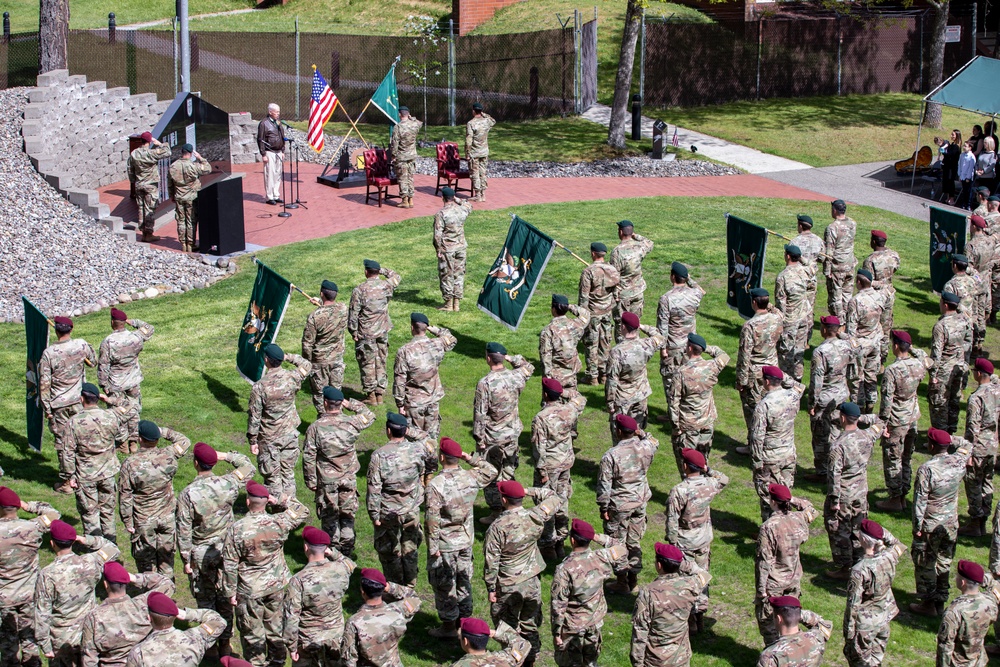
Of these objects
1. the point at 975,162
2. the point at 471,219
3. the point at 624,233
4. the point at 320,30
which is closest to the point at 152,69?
the point at 320,30

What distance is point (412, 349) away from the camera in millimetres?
15133

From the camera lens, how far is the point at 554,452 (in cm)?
1355

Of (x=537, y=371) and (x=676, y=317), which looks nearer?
(x=676, y=317)

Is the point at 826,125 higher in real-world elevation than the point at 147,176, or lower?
higher

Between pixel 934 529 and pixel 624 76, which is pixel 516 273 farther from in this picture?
pixel 624 76

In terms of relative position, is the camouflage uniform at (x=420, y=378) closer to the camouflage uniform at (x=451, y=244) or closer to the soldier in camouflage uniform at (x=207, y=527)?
the soldier in camouflage uniform at (x=207, y=527)

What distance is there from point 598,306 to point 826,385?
382cm

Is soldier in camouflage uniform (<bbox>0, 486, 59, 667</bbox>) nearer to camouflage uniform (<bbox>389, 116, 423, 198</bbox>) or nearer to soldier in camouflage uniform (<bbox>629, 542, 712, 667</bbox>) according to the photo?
soldier in camouflage uniform (<bbox>629, 542, 712, 667</bbox>)

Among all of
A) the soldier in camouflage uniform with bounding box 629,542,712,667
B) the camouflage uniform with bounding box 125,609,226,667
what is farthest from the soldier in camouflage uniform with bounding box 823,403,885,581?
the camouflage uniform with bounding box 125,609,226,667

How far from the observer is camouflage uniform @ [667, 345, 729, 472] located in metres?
14.7

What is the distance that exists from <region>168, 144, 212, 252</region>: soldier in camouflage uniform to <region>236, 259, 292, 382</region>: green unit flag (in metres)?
7.09

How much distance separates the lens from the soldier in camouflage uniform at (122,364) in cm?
1542

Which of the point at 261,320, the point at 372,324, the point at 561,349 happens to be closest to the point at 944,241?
the point at 561,349

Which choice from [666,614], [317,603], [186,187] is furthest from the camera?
[186,187]
